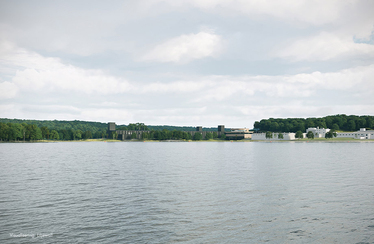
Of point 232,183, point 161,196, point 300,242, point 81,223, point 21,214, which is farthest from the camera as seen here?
point 232,183

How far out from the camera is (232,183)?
139 ft

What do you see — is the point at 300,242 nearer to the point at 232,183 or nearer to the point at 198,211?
the point at 198,211

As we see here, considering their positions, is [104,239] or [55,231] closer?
[104,239]

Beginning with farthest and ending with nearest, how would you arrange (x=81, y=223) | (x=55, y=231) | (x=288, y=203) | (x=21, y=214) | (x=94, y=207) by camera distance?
(x=288, y=203)
(x=94, y=207)
(x=21, y=214)
(x=81, y=223)
(x=55, y=231)

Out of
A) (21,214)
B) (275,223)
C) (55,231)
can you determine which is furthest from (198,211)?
(21,214)

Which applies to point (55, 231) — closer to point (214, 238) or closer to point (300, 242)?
point (214, 238)

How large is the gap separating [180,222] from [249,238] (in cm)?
593

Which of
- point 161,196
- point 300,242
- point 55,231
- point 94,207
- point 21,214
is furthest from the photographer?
point 161,196

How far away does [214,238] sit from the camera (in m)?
19.5

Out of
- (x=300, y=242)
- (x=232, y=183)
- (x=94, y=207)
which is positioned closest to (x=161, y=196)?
(x=94, y=207)

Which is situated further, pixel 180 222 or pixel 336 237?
pixel 180 222

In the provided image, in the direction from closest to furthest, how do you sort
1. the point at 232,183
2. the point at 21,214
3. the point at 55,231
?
1. the point at 55,231
2. the point at 21,214
3. the point at 232,183

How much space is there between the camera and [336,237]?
20.0m

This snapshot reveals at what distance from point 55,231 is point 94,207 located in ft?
23.8
